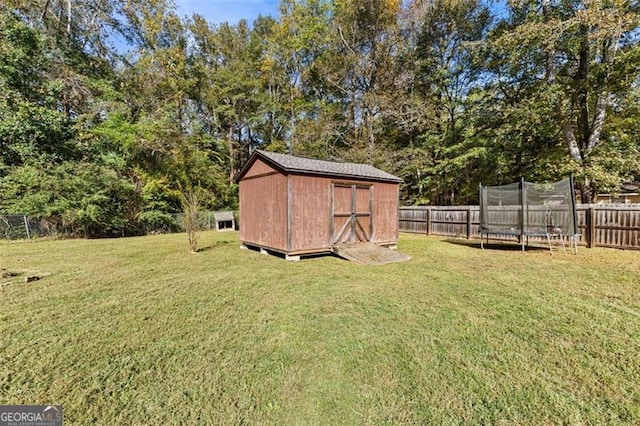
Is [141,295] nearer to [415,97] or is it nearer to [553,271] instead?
[553,271]

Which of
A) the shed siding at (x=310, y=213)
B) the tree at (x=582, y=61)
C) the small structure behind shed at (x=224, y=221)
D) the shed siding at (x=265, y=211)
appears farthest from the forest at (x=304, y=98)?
the shed siding at (x=310, y=213)

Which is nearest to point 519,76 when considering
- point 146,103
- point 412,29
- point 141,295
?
point 412,29

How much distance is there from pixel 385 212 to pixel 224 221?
10796 millimetres

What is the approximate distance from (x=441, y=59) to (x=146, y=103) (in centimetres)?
1827

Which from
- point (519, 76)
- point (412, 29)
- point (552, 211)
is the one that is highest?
point (412, 29)

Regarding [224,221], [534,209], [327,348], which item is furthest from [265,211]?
[224,221]

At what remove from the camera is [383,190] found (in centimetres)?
913

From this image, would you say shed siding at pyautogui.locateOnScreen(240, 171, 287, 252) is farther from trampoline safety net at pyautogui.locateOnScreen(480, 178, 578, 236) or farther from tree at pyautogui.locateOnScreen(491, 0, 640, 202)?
tree at pyautogui.locateOnScreen(491, 0, 640, 202)

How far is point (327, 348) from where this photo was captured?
2.85m

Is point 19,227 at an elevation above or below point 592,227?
above

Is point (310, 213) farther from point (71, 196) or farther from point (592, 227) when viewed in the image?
point (71, 196)

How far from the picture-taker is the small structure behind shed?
1617 cm

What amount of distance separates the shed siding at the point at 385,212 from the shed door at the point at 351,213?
11.1 inches

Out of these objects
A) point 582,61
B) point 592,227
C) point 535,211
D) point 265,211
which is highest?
point 582,61
